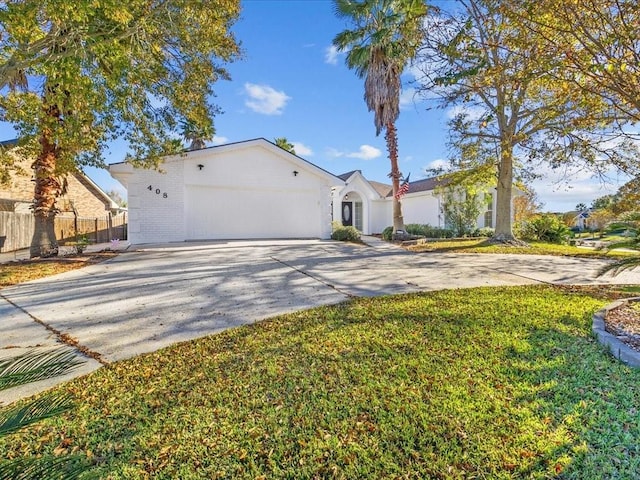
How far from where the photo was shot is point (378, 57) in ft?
49.7

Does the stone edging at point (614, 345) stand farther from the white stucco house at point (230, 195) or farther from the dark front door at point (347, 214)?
the dark front door at point (347, 214)

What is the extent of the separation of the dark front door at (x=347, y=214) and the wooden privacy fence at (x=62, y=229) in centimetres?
1535

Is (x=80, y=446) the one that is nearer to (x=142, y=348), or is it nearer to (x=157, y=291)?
(x=142, y=348)

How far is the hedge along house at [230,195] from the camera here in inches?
559

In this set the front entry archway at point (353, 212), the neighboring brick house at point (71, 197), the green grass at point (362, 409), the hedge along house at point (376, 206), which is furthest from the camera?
the front entry archway at point (353, 212)

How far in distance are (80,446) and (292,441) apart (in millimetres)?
1399

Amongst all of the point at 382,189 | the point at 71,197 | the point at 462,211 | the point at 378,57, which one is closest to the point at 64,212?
the point at 71,197

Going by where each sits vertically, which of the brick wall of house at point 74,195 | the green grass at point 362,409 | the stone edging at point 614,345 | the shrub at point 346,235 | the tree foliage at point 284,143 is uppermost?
the tree foliage at point 284,143

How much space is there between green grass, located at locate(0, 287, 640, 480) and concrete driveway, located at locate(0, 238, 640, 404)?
0.88 meters

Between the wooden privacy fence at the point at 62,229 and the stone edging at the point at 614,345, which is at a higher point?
the wooden privacy fence at the point at 62,229

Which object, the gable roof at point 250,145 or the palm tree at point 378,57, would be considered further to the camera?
the palm tree at point 378,57

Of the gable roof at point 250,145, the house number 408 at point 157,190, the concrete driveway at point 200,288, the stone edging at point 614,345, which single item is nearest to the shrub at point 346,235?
the gable roof at point 250,145

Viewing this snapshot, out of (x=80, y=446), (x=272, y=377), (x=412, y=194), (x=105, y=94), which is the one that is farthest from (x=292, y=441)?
(x=412, y=194)

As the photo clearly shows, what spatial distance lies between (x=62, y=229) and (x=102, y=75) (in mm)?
14981
